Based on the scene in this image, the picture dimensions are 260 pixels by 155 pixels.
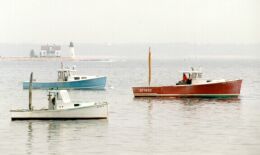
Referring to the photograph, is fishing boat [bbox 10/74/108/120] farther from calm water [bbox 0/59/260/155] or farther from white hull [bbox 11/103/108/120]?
calm water [bbox 0/59/260/155]

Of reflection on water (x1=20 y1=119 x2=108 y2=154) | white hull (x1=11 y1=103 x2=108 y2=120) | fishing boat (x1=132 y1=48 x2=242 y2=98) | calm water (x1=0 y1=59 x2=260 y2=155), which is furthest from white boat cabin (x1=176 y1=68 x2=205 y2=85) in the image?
white hull (x1=11 y1=103 x2=108 y2=120)

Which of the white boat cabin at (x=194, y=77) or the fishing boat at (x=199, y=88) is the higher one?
the white boat cabin at (x=194, y=77)

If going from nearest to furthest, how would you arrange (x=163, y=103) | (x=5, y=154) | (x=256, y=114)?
(x=5, y=154) < (x=256, y=114) < (x=163, y=103)

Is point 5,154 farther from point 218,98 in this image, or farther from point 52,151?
point 218,98

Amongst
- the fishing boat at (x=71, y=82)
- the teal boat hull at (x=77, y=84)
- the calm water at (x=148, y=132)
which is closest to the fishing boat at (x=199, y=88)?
the calm water at (x=148, y=132)

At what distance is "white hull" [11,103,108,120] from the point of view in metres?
61.2

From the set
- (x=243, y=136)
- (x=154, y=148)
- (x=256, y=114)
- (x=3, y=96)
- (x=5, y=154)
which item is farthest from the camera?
(x=3, y=96)

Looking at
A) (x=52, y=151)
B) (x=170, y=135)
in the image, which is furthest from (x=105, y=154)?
(x=170, y=135)

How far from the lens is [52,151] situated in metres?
47.3

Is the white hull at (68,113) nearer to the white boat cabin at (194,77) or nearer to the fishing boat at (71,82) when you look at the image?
the white boat cabin at (194,77)

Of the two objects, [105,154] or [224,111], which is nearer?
[105,154]

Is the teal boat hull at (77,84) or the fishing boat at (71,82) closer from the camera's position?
the fishing boat at (71,82)

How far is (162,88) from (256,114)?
17783 mm

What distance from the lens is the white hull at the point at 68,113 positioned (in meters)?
61.2
